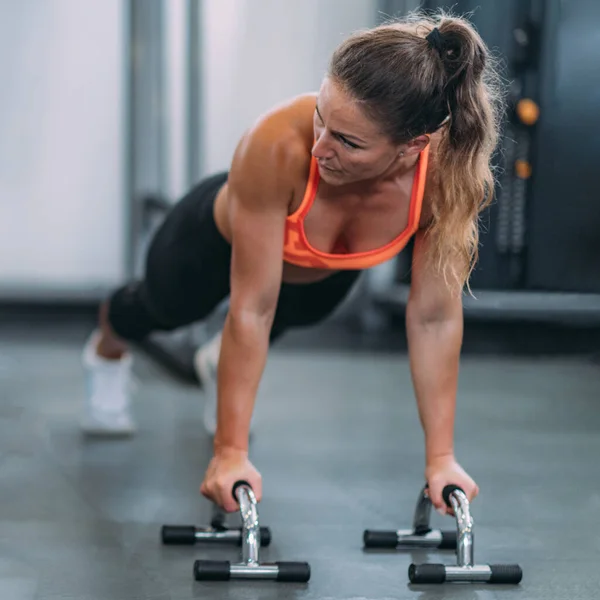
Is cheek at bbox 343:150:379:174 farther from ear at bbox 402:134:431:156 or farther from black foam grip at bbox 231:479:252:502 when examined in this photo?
black foam grip at bbox 231:479:252:502

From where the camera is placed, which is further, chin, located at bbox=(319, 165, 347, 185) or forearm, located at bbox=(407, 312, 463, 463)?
forearm, located at bbox=(407, 312, 463, 463)

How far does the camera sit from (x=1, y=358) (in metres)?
3.71

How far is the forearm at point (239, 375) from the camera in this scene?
5.50ft

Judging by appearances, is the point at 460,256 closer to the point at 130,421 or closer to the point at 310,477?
the point at 310,477

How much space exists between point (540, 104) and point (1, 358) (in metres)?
2.20

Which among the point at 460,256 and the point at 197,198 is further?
the point at 197,198

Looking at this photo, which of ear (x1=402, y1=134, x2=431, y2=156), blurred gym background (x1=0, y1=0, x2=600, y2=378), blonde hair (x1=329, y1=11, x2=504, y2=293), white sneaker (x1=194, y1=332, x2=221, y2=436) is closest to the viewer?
blonde hair (x1=329, y1=11, x2=504, y2=293)

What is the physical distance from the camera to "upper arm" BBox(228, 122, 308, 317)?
5.36 feet

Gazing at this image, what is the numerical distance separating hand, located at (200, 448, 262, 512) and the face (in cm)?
48

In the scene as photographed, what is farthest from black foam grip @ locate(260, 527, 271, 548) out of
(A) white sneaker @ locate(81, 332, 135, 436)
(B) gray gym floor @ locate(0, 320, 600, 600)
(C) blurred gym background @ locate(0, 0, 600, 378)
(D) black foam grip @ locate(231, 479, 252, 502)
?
(C) blurred gym background @ locate(0, 0, 600, 378)

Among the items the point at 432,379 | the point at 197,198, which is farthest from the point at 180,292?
the point at 432,379

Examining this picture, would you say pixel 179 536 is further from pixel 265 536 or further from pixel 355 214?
pixel 355 214

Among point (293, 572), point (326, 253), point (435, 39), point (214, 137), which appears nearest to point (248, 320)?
point (326, 253)

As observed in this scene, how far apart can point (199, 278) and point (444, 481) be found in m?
0.70
